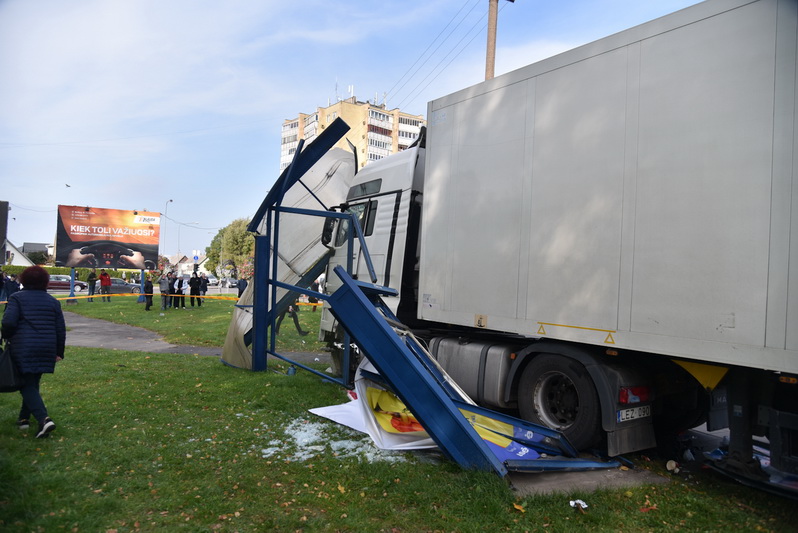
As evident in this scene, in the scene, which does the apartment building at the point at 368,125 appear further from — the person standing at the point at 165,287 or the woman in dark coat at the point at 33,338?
the woman in dark coat at the point at 33,338

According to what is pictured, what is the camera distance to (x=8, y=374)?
4824 millimetres

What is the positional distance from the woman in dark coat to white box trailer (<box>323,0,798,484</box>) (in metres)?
4.14

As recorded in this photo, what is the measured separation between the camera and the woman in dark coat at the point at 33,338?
4.93 metres

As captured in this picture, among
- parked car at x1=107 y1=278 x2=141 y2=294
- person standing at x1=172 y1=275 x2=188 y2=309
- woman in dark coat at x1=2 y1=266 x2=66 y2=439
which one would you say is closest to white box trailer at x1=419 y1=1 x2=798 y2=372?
woman in dark coat at x1=2 y1=266 x2=66 y2=439

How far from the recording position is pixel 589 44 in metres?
4.85

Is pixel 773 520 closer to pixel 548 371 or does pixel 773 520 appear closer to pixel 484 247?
pixel 548 371

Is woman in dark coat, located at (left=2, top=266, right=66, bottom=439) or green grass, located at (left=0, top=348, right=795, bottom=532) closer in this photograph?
green grass, located at (left=0, top=348, right=795, bottom=532)

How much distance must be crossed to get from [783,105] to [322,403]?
18.2 feet

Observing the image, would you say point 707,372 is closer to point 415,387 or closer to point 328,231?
point 415,387

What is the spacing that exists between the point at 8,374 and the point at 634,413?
19.4ft

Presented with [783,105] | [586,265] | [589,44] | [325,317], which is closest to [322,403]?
[325,317]

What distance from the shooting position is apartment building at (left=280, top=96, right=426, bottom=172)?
7994 cm

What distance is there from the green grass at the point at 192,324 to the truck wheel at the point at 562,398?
7.64 metres

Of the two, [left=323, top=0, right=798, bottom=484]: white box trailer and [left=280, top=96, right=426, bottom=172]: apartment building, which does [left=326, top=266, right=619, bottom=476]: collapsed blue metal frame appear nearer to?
[left=323, top=0, right=798, bottom=484]: white box trailer
